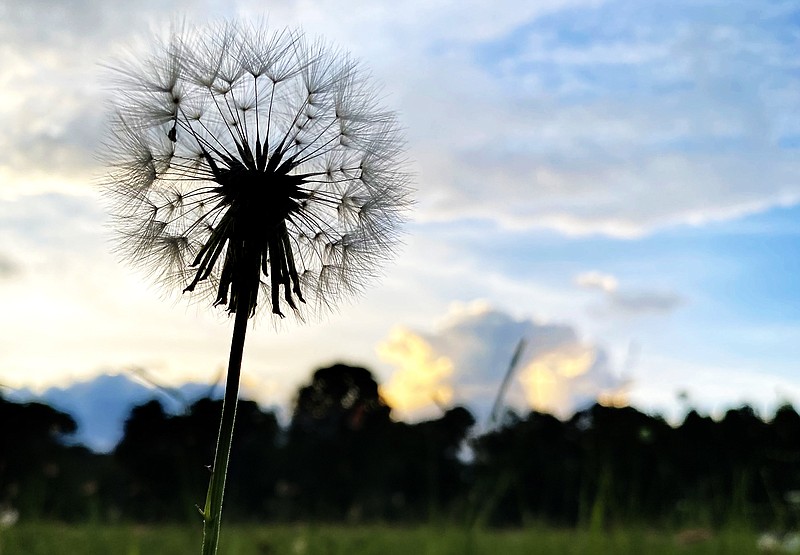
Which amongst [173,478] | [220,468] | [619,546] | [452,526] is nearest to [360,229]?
[220,468]

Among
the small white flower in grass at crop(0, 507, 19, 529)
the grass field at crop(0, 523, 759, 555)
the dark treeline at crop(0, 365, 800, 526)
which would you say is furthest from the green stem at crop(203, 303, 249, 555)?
the dark treeline at crop(0, 365, 800, 526)

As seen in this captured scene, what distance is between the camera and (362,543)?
9070 mm

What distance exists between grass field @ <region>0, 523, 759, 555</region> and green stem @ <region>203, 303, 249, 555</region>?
3.23 m

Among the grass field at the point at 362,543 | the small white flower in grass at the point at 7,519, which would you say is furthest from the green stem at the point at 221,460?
the small white flower in grass at the point at 7,519

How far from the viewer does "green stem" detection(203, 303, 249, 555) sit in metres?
2.05

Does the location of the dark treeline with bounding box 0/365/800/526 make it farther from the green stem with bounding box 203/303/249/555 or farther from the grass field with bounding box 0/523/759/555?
the green stem with bounding box 203/303/249/555

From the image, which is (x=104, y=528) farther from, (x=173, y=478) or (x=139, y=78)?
(x=173, y=478)

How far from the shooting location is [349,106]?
339cm

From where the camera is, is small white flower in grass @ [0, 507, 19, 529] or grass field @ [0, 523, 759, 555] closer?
grass field @ [0, 523, 759, 555]

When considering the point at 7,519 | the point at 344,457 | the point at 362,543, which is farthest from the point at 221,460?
the point at 344,457

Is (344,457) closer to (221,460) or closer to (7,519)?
(7,519)

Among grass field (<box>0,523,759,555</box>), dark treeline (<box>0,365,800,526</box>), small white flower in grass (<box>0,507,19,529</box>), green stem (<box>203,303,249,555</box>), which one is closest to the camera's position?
green stem (<box>203,303,249,555</box>)

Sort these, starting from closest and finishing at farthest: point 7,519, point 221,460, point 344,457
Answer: point 221,460
point 7,519
point 344,457

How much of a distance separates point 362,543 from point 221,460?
7374 mm
